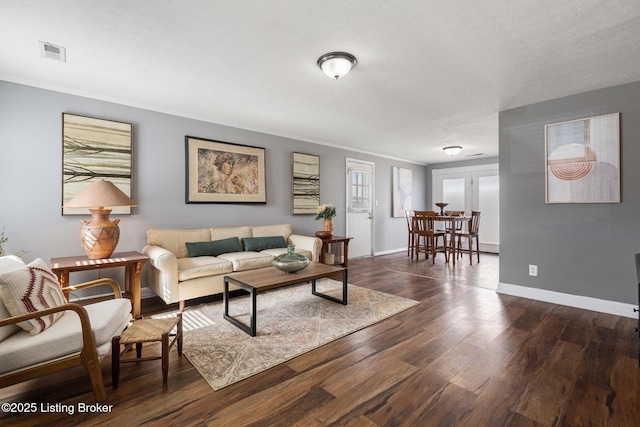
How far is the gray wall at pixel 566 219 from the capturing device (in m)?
2.91

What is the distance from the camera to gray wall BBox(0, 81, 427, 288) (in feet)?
9.28

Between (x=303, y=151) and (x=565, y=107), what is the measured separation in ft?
12.0

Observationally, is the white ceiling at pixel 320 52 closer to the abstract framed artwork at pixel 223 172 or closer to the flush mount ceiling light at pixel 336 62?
the flush mount ceiling light at pixel 336 62

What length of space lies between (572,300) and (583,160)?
5.12 feet

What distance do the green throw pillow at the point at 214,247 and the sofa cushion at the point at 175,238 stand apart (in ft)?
0.32

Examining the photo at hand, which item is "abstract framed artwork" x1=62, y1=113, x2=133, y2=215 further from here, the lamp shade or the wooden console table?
the wooden console table

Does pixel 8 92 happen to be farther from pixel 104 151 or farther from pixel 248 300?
pixel 248 300

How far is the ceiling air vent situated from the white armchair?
5.56 ft

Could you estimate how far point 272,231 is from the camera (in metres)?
4.48

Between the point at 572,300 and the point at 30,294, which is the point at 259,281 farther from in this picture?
the point at 572,300

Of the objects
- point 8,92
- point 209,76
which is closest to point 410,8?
point 209,76

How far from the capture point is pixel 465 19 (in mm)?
1918

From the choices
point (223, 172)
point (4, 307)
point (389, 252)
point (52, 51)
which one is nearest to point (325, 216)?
point (223, 172)

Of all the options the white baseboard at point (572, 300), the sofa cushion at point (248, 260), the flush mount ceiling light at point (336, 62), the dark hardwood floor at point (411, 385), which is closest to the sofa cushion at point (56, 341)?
the dark hardwood floor at point (411, 385)
